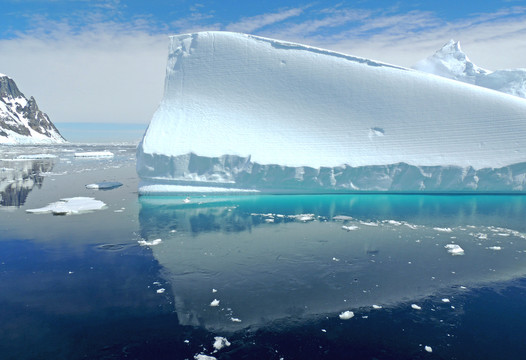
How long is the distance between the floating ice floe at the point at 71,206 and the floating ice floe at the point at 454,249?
1030cm

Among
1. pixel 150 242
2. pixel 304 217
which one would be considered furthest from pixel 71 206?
pixel 304 217

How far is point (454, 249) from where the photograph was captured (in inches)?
313

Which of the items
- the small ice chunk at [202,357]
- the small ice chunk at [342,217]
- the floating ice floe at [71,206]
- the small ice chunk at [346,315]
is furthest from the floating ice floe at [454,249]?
the floating ice floe at [71,206]

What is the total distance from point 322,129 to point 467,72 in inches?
484

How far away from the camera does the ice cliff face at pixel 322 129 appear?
14219 mm

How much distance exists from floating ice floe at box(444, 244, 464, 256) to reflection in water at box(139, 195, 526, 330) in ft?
0.40

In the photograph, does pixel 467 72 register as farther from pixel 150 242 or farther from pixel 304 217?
pixel 150 242

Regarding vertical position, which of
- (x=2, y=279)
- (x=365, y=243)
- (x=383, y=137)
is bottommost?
(x=2, y=279)

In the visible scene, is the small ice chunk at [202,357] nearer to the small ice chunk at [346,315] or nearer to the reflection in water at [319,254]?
the reflection in water at [319,254]

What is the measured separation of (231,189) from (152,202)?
10.5 feet

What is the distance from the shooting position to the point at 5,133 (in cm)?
6488

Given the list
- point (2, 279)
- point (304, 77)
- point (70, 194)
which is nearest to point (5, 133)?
point (70, 194)

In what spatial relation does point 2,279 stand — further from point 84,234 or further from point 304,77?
point 304,77

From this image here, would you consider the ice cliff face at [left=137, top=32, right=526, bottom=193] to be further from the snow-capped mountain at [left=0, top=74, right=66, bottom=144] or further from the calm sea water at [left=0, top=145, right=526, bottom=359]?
the snow-capped mountain at [left=0, top=74, right=66, bottom=144]
